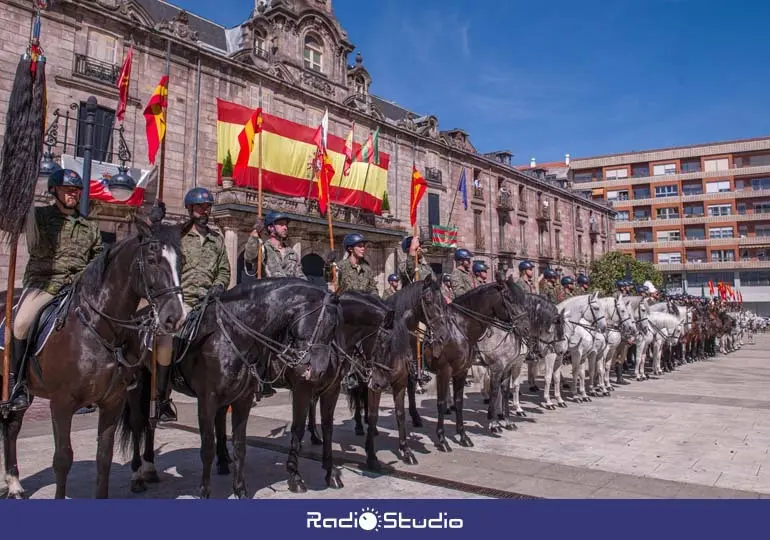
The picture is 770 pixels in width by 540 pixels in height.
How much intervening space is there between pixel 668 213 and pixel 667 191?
8.01ft

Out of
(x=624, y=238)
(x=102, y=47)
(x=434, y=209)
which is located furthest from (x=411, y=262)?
(x=624, y=238)

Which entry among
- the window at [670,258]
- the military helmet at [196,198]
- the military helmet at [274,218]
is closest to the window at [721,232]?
the window at [670,258]

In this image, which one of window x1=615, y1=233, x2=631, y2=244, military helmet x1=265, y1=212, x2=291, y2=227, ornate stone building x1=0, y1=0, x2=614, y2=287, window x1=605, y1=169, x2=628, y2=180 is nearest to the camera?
military helmet x1=265, y1=212, x2=291, y2=227

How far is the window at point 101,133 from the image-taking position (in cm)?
1499

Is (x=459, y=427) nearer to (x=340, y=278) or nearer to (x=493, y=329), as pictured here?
(x=493, y=329)

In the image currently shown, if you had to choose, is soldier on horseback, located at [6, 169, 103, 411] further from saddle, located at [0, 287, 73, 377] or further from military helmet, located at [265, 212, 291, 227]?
military helmet, located at [265, 212, 291, 227]

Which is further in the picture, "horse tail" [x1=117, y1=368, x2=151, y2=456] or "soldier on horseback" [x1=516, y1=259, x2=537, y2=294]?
"soldier on horseback" [x1=516, y1=259, x2=537, y2=294]

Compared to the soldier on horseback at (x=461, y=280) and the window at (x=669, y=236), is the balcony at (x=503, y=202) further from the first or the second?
the window at (x=669, y=236)

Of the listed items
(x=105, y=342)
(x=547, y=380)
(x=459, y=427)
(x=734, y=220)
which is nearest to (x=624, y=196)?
(x=734, y=220)

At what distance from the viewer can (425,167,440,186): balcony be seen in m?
28.1

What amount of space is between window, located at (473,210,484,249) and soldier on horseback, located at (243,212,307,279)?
2500 cm

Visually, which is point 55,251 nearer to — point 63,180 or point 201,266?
point 63,180

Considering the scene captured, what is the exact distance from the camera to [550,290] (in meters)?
11.9

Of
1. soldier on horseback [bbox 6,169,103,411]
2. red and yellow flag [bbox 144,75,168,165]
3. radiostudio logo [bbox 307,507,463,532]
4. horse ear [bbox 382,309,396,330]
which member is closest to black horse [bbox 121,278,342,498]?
horse ear [bbox 382,309,396,330]
